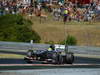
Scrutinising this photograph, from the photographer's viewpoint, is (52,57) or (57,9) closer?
(52,57)

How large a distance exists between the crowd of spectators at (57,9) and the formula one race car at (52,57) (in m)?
16.3

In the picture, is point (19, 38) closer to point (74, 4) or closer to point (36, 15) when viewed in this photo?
point (36, 15)

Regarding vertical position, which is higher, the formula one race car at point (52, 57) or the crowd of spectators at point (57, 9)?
the formula one race car at point (52, 57)

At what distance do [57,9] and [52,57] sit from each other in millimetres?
20056

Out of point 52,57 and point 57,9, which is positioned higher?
point 52,57

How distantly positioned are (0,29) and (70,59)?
17401mm

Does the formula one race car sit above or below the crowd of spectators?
above

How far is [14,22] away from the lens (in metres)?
36.8

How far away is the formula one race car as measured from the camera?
19859 mm

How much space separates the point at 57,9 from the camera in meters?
39.8

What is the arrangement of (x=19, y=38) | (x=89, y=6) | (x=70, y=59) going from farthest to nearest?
(x=89, y=6) < (x=19, y=38) < (x=70, y=59)

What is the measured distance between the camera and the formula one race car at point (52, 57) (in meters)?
19.9

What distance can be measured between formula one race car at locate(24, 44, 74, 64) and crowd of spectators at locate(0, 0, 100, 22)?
16252 mm

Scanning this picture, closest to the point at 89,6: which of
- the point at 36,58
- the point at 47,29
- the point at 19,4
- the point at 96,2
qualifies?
the point at 96,2
